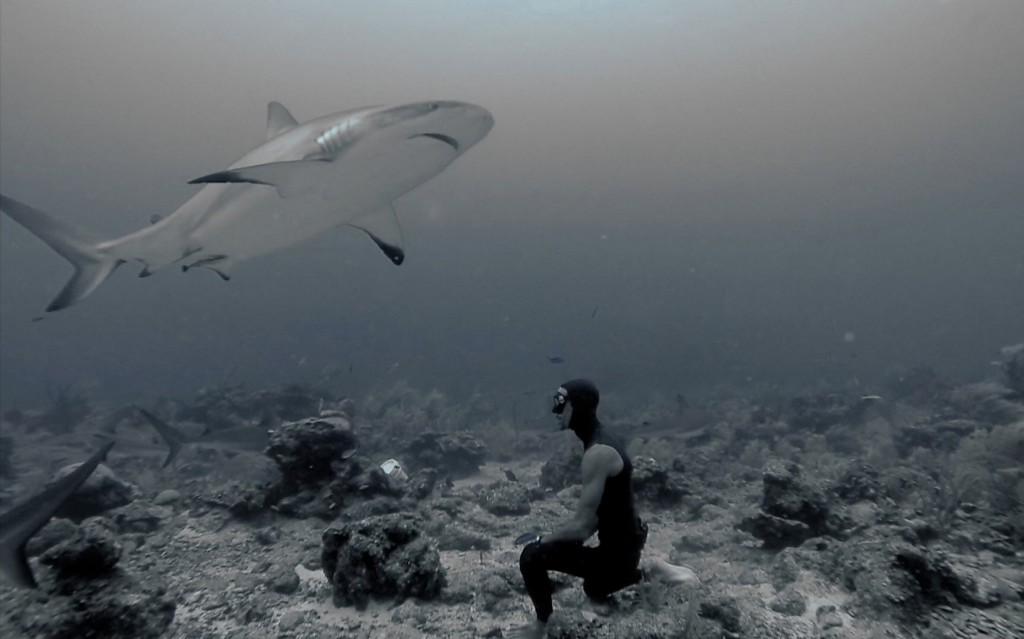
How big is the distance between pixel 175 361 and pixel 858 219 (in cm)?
15539

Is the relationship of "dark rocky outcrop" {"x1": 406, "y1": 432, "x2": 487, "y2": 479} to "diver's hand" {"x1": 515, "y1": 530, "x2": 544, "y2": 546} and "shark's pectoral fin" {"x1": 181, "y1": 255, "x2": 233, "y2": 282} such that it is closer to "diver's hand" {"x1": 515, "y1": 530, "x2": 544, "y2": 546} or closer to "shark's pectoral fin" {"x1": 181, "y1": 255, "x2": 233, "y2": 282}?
"shark's pectoral fin" {"x1": 181, "y1": 255, "x2": 233, "y2": 282}

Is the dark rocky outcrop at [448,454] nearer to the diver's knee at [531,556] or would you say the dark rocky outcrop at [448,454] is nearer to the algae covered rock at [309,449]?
the algae covered rock at [309,449]

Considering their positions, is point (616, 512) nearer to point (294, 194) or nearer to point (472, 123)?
point (472, 123)

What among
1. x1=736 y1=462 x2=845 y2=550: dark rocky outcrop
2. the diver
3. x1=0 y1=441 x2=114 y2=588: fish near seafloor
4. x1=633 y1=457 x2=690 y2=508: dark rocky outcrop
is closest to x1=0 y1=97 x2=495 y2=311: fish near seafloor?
x1=0 y1=441 x2=114 y2=588: fish near seafloor

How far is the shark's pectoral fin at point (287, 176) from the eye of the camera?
167 inches

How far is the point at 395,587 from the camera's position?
4504mm

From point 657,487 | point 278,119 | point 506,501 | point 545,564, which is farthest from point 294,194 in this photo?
point 657,487

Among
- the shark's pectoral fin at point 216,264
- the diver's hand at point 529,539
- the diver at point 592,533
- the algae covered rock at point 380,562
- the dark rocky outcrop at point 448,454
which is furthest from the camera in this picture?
the dark rocky outcrop at point 448,454

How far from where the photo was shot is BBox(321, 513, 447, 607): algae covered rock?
14.7 feet

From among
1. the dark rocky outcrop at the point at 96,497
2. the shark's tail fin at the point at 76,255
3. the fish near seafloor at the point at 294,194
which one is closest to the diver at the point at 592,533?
the fish near seafloor at the point at 294,194

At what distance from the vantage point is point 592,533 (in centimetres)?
356

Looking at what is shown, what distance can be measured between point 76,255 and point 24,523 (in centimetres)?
443

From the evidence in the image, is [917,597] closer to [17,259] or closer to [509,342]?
[509,342]

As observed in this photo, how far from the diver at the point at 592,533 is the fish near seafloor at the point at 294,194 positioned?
285 centimetres
